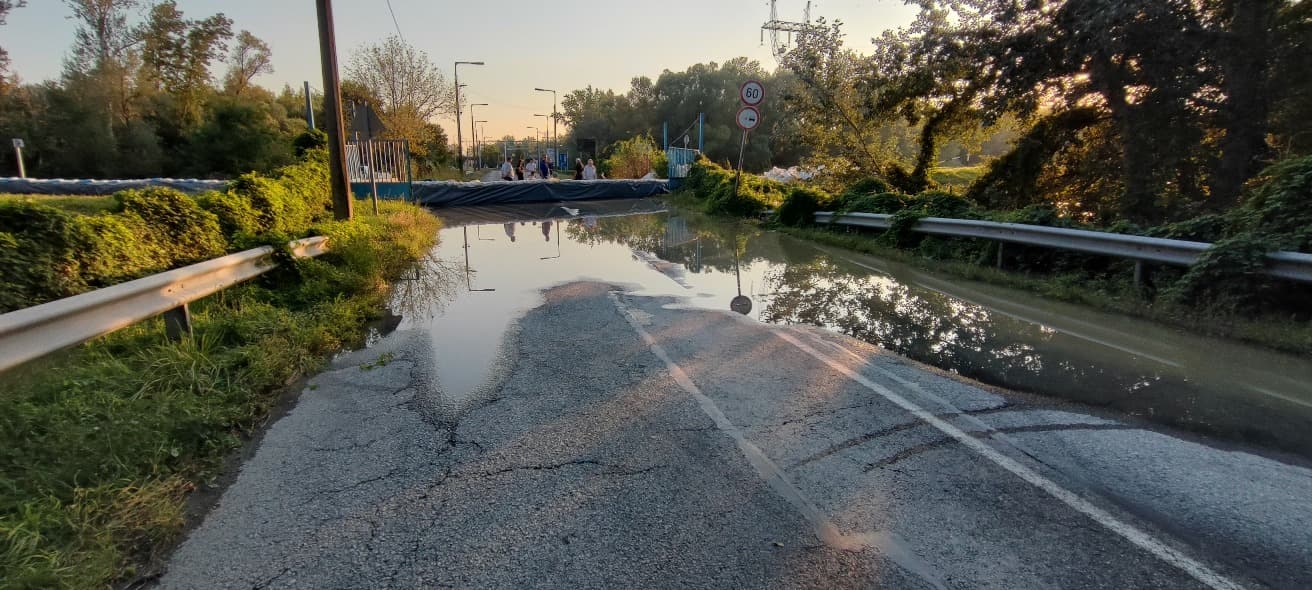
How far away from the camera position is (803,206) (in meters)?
15.6

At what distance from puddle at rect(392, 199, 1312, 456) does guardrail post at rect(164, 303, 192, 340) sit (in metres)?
1.98

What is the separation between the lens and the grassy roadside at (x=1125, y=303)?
574cm

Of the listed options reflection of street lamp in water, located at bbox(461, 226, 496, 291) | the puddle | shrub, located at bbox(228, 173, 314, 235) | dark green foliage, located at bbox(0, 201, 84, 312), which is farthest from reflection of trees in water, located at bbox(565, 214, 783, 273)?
dark green foliage, located at bbox(0, 201, 84, 312)

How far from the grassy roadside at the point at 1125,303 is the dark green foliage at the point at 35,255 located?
10238 mm

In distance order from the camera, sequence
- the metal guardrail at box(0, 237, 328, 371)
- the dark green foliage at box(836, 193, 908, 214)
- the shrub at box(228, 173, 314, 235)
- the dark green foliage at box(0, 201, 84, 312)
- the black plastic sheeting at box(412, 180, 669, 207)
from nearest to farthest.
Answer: the metal guardrail at box(0, 237, 328, 371)
the dark green foliage at box(0, 201, 84, 312)
the shrub at box(228, 173, 314, 235)
the dark green foliage at box(836, 193, 908, 214)
the black plastic sheeting at box(412, 180, 669, 207)

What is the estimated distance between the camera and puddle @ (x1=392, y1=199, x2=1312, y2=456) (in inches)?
182

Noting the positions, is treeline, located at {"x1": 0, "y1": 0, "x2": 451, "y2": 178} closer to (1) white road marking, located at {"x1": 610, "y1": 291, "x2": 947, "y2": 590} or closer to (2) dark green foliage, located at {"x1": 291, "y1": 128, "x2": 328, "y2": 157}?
(2) dark green foliage, located at {"x1": 291, "y1": 128, "x2": 328, "y2": 157}

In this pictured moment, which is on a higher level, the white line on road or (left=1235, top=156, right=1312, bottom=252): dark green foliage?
(left=1235, top=156, right=1312, bottom=252): dark green foliage

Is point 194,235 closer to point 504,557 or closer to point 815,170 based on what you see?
point 504,557

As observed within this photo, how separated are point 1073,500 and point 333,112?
12273mm

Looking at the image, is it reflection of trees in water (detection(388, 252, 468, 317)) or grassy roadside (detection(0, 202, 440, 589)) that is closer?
grassy roadside (detection(0, 202, 440, 589))

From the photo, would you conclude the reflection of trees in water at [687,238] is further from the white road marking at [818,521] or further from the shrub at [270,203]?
the white road marking at [818,521]

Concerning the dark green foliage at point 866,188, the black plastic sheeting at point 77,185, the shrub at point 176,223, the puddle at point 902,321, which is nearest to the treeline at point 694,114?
the black plastic sheeting at point 77,185

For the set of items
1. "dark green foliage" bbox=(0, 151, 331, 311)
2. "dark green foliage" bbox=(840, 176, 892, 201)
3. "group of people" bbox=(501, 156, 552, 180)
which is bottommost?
"dark green foliage" bbox=(0, 151, 331, 311)
